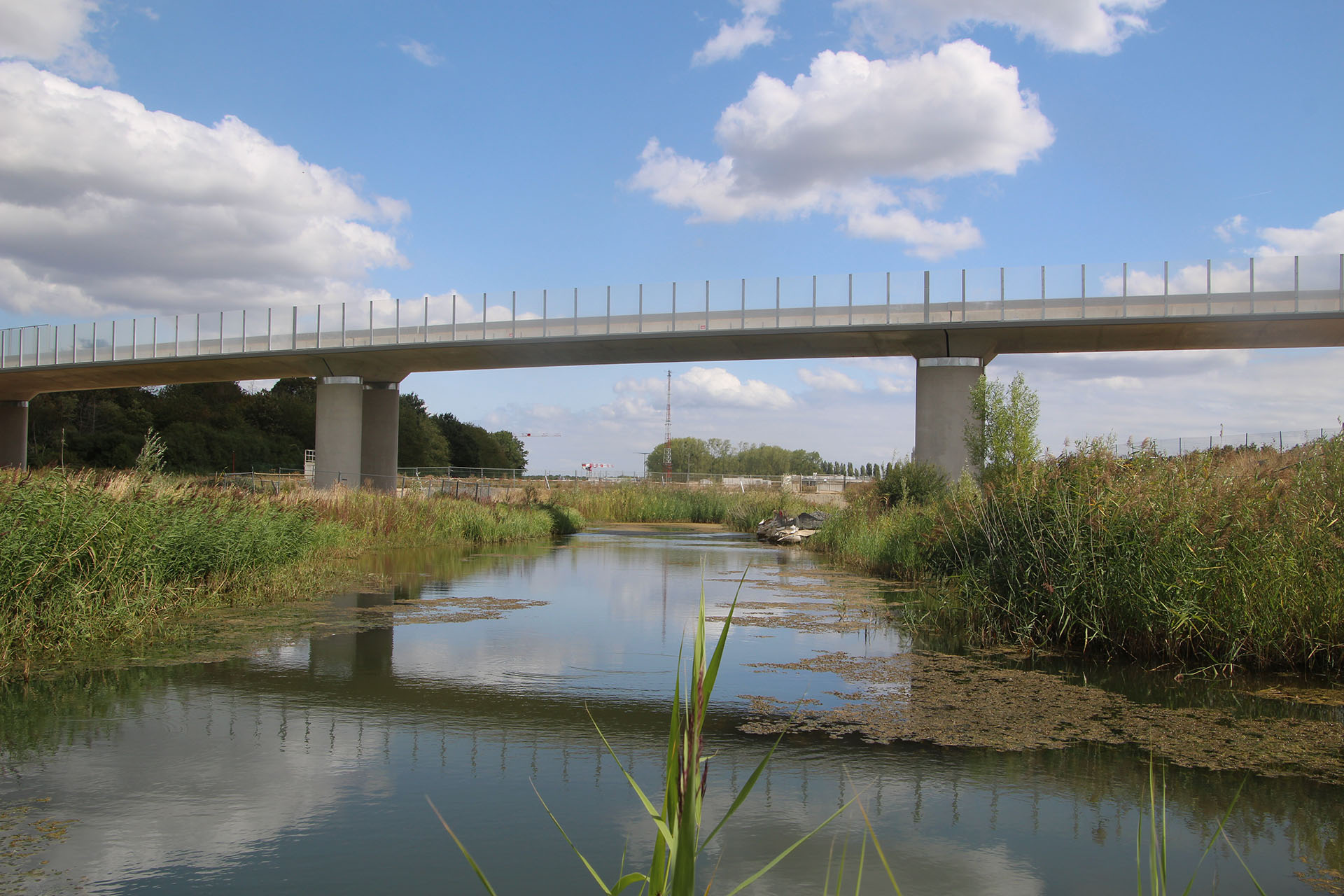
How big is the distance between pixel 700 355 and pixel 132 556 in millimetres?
24654

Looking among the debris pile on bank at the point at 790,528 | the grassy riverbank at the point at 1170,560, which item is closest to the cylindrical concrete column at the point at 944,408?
the debris pile on bank at the point at 790,528

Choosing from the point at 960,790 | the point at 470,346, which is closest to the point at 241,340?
the point at 470,346

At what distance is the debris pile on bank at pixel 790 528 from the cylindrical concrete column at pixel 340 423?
1605 cm

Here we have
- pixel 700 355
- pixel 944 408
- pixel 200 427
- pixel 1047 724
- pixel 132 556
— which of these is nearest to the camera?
pixel 1047 724

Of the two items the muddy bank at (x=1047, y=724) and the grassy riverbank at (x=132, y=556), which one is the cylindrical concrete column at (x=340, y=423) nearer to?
the grassy riverbank at (x=132, y=556)

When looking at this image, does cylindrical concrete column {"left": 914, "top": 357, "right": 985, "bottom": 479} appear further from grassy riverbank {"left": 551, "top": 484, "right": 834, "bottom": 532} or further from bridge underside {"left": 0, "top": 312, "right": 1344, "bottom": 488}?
grassy riverbank {"left": 551, "top": 484, "right": 834, "bottom": 532}

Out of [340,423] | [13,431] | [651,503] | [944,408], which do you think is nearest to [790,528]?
[944,408]

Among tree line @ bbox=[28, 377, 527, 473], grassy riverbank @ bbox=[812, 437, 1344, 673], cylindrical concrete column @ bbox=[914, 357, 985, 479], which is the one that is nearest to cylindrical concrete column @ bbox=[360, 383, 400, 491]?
tree line @ bbox=[28, 377, 527, 473]

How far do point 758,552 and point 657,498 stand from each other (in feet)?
54.0

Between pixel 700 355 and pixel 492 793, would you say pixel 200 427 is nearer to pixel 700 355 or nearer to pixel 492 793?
pixel 700 355

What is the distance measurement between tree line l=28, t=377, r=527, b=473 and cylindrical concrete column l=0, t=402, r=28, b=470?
2508 millimetres

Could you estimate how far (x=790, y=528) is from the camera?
29547 millimetres

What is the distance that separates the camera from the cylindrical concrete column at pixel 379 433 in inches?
1539

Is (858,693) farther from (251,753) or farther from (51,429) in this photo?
(51,429)
